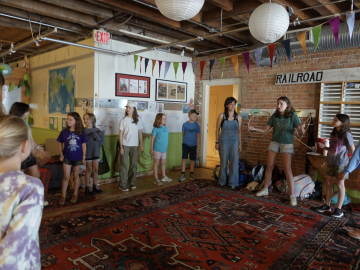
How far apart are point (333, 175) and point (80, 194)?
12.6 feet

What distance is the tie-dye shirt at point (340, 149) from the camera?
11.6 feet

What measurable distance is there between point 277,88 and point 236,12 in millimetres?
2023

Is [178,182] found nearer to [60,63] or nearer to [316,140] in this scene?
[316,140]

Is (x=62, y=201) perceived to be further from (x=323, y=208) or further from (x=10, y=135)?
(x=323, y=208)

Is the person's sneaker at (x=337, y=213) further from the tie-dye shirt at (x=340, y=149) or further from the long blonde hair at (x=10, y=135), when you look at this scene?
the long blonde hair at (x=10, y=135)

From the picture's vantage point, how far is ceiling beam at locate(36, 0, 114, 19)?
386 centimetres

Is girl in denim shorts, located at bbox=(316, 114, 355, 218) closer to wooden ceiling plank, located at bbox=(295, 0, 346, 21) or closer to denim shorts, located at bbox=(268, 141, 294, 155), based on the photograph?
denim shorts, located at bbox=(268, 141, 294, 155)

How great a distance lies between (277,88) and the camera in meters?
5.46

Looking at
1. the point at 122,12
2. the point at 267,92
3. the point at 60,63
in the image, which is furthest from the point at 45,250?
the point at 267,92

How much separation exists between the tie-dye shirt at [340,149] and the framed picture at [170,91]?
3.65 m

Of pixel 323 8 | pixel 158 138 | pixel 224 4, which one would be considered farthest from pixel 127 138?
pixel 323 8

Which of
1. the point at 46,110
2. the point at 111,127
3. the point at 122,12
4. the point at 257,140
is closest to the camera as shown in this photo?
the point at 122,12

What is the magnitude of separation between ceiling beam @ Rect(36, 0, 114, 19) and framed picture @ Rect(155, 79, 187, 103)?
1.96m

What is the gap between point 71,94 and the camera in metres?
5.53
